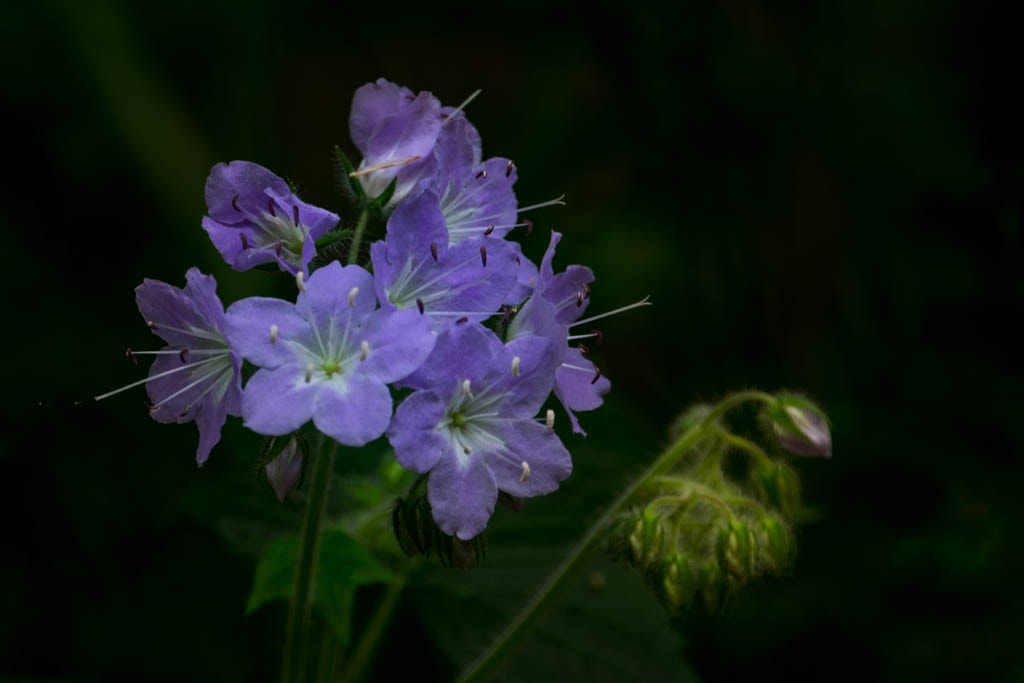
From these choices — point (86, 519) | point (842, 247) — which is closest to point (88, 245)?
point (86, 519)

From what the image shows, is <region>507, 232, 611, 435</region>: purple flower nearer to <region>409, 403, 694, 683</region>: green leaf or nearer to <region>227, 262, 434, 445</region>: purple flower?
<region>227, 262, 434, 445</region>: purple flower

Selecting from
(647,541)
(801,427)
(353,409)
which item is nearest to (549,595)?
(647,541)

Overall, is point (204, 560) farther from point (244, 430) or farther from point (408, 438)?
point (408, 438)

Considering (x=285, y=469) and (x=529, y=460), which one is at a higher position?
(x=285, y=469)

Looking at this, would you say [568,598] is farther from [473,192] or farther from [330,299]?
[330,299]

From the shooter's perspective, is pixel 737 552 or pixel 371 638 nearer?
pixel 737 552

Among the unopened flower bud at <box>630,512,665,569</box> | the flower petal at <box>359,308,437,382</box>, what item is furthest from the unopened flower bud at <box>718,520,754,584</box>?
the flower petal at <box>359,308,437,382</box>
